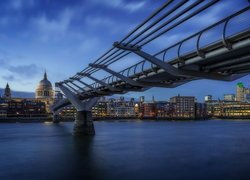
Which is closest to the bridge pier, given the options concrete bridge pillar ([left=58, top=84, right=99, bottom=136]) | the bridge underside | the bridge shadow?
concrete bridge pillar ([left=58, top=84, right=99, bottom=136])

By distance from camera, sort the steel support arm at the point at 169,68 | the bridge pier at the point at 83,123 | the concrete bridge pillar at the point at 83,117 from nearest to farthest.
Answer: the steel support arm at the point at 169,68
the bridge pier at the point at 83,123
the concrete bridge pillar at the point at 83,117

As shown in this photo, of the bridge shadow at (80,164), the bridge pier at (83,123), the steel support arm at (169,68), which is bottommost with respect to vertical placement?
the bridge shadow at (80,164)

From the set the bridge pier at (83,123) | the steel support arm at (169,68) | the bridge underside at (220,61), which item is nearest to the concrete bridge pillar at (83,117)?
the bridge pier at (83,123)

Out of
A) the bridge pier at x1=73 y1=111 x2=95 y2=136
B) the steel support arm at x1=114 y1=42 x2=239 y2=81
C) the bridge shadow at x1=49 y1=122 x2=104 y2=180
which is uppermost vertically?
the steel support arm at x1=114 y1=42 x2=239 y2=81

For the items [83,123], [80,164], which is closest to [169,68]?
[80,164]

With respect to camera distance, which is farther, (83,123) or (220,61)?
(83,123)

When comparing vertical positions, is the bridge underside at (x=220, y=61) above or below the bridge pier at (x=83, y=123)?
above

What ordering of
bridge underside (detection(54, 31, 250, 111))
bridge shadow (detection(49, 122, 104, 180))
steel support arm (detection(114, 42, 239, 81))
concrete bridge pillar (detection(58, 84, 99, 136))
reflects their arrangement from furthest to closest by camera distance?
concrete bridge pillar (detection(58, 84, 99, 136)) < bridge shadow (detection(49, 122, 104, 180)) < steel support arm (detection(114, 42, 239, 81)) < bridge underside (detection(54, 31, 250, 111))

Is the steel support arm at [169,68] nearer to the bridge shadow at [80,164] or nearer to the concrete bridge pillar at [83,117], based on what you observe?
the bridge shadow at [80,164]

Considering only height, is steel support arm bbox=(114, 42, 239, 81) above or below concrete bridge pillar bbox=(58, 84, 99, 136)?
above

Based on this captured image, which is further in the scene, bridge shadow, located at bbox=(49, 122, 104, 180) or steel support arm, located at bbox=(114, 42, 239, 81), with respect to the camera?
bridge shadow, located at bbox=(49, 122, 104, 180)

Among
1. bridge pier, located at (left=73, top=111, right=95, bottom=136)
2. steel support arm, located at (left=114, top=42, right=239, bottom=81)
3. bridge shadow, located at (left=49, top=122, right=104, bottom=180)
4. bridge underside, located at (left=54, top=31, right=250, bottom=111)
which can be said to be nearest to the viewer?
bridge underside, located at (left=54, top=31, right=250, bottom=111)

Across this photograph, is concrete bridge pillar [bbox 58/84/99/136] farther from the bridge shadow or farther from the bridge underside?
the bridge underside

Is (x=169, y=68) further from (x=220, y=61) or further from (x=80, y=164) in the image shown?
(x=80, y=164)
